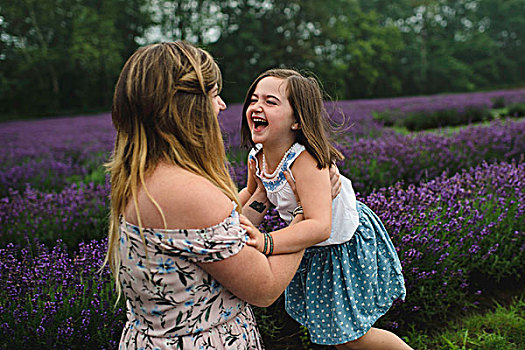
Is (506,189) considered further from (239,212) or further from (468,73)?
(468,73)

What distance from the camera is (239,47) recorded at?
104ft

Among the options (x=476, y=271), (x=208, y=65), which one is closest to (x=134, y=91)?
(x=208, y=65)

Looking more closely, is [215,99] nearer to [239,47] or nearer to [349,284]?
[349,284]

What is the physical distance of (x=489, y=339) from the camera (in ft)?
7.79

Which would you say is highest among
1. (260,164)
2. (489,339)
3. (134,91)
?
(134,91)

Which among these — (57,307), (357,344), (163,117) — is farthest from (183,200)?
(57,307)

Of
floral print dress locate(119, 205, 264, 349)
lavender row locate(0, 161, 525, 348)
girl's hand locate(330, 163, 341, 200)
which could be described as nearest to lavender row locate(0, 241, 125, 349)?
lavender row locate(0, 161, 525, 348)

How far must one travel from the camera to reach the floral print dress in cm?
115

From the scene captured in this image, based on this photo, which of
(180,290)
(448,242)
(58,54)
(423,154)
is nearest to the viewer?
(180,290)

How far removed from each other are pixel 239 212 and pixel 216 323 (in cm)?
35

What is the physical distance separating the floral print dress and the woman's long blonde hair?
0.10 meters

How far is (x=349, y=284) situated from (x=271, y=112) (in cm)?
78

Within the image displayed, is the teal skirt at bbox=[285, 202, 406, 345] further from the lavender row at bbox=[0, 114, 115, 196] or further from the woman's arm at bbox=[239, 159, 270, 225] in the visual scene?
the lavender row at bbox=[0, 114, 115, 196]

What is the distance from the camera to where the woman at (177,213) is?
1.14 meters
